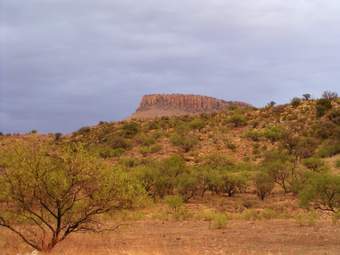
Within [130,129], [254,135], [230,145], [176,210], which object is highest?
[130,129]

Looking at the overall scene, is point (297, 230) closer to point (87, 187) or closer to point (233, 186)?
point (87, 187)

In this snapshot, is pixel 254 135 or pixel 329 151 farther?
pixel 254 135

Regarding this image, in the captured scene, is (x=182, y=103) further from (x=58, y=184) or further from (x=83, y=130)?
(x=58, y=184)

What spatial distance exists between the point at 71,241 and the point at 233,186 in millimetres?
19621

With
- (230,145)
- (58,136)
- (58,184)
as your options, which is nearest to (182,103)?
(58,136)

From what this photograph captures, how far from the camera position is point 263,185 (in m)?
38.8

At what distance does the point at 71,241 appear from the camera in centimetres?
2266

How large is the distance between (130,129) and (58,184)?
5751 cm

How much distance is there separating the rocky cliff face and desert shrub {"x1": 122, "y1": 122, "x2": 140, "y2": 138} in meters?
49.9

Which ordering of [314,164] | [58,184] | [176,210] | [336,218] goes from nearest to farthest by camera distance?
[58,184] → [336,218] → [176,210] → [314,164]

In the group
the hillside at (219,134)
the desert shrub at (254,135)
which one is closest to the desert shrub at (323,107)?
the hillside at (219,134)

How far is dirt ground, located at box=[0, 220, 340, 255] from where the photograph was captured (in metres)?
19.4

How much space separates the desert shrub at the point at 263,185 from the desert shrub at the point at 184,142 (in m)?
21.8

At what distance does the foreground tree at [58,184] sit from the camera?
1806 centimetres
